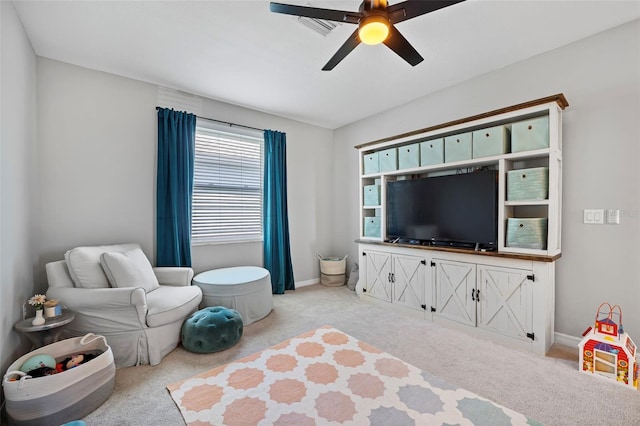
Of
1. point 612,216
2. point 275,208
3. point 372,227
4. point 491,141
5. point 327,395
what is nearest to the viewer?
point 327,395

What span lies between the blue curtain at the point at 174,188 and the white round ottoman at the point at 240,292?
0.44 m

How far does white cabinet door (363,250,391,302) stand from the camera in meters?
3.44

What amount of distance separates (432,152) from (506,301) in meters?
1.66

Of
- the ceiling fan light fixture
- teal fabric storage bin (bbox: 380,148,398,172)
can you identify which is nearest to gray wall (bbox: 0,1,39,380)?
the ceiling fan light fixture

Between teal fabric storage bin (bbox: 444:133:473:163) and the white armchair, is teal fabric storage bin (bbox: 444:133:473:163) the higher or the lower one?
the higher one

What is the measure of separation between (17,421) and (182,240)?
1.96 meters

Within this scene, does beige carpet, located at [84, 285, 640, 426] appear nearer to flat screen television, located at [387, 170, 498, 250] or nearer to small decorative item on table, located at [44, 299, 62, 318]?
small decorative item on table, located at [44, 299, 62, 318]

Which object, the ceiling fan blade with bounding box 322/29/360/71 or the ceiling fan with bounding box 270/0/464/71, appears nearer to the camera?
the ceiling fan with bounding box 270/0/464/71

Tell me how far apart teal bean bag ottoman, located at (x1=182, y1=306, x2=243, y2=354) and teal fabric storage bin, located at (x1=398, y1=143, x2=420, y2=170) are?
8.38ft

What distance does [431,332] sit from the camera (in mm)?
2752

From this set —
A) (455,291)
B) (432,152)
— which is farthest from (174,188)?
(455,291)

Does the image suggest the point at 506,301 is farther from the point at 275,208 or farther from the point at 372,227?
the point at 275,208

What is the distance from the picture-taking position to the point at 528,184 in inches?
95.0

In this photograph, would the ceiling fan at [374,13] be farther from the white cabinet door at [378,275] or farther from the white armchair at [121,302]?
the white cabinet door at [378,275]
